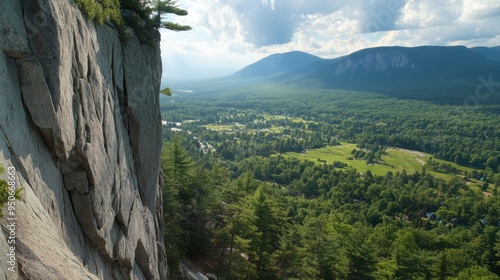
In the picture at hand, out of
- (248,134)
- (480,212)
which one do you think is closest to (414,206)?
(480,212)

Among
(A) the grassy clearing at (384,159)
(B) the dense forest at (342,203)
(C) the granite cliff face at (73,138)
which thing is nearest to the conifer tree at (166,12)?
(C) the granite cliff face at (73,138)

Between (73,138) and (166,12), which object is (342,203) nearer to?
(166,12)

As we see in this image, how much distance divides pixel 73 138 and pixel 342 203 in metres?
80.0

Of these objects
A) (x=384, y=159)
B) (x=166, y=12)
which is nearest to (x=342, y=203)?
(x=384, y=159)

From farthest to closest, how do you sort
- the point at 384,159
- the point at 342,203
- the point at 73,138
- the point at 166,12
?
the point at 384,159 → the point at 342,203 → the point at 166,12 → the point at 73,138

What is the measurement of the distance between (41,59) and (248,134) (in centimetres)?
16398

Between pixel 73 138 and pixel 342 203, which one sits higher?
pixel 73 138

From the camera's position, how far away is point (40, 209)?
770cm

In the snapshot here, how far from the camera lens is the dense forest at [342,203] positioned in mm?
28188

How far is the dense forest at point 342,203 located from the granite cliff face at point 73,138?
40.1 feet

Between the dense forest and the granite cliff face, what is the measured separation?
12216 mm

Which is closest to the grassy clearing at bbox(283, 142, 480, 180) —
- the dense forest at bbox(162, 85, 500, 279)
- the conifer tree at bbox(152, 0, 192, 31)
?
the dense forest at bbox(162, 85, 500, 279)

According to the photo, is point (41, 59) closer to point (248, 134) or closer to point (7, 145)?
point (7, 145)

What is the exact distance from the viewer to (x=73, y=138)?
9.77 m
